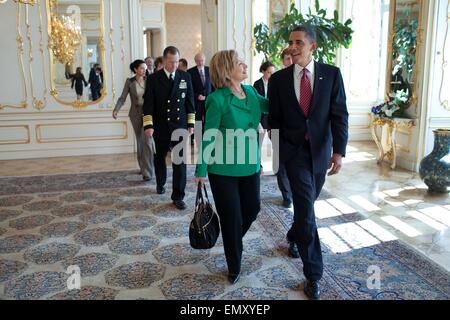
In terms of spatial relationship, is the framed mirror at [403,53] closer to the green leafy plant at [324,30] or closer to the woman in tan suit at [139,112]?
the green leafy plant at [324,30]

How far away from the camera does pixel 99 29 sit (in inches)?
297

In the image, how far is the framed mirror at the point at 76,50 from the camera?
24.3 feet

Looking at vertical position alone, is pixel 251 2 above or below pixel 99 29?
above

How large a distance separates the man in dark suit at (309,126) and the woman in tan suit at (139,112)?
3142 millimetres

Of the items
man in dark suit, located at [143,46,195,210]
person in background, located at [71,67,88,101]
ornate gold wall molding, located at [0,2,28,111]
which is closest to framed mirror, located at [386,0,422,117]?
man in dark suit, located at [143,46,195,210]

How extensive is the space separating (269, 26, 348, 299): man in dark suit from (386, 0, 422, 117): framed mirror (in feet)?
13.0

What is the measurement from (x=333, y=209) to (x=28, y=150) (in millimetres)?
5631

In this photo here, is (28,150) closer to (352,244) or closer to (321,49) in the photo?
(321,49)

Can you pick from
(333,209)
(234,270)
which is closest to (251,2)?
(333,209)

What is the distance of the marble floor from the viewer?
3658 mm

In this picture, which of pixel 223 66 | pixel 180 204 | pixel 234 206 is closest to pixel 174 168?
pixel 180 204

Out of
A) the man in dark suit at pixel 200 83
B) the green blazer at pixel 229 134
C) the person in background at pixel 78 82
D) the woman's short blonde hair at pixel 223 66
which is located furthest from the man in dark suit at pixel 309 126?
the person in background at pixel 78 82

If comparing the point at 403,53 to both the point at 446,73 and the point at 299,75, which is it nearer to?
the point at 446,73

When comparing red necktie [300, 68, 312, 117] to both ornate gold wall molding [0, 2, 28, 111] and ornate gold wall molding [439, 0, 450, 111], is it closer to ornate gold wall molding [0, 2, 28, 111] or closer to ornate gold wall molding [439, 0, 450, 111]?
ornate gold wall molding [439, 0, 450, 111]
